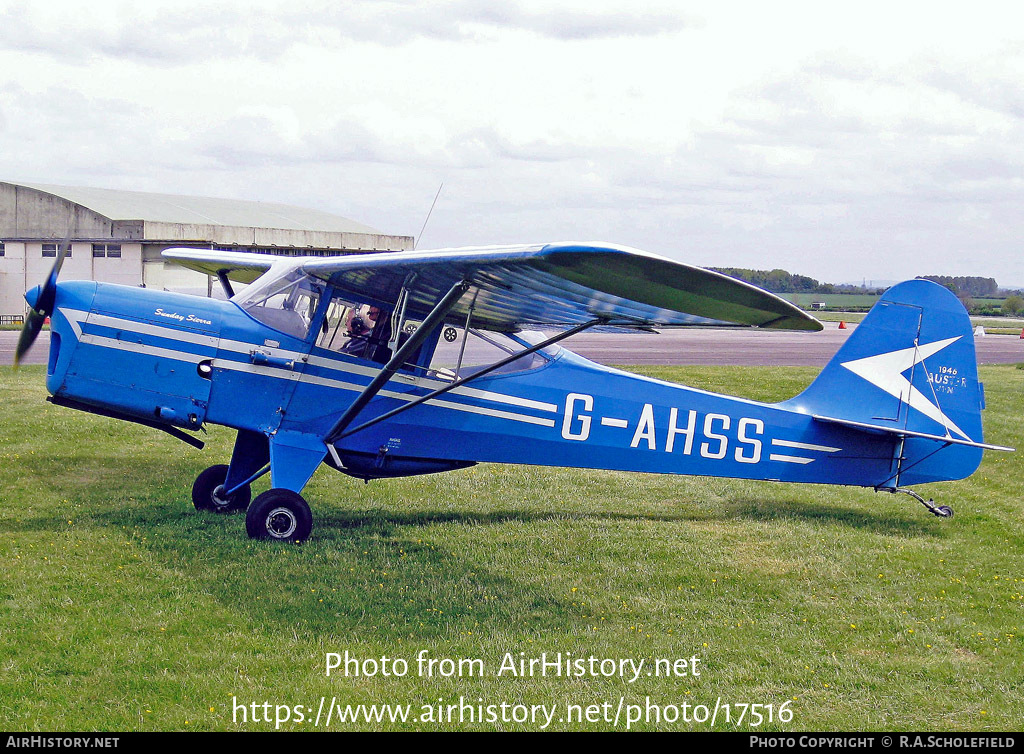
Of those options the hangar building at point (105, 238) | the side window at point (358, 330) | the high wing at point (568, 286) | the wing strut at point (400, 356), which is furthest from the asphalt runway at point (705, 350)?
the high wing at point (568, 286)

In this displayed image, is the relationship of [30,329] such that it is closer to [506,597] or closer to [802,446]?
[506,597]

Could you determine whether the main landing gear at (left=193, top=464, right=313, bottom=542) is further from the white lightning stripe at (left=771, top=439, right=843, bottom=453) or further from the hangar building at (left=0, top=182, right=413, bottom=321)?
the hangar building at (left=0, top=182, right=413, bottom=321)

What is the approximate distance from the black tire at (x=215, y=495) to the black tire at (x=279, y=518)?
4.08 feet

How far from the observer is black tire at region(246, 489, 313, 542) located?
7.54m

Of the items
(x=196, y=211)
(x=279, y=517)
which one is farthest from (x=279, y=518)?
(x=196, y=211)

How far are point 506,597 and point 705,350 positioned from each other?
27.3m

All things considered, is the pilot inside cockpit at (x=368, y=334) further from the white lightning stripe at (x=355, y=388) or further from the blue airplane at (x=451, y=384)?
the white lightning stripe at (x=355, y=388)

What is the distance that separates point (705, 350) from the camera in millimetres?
32844

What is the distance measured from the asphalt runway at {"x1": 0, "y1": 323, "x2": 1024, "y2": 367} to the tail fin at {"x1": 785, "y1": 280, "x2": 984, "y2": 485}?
16281mm

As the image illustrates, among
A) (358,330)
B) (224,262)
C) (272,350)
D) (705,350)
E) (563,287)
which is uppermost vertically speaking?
(563,287)

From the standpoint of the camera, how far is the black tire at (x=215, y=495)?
28.6 ft

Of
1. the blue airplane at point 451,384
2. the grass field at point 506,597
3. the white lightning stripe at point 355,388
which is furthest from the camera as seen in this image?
the white lightning stripe at point 355,388

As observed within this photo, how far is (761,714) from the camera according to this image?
4867 millimetres

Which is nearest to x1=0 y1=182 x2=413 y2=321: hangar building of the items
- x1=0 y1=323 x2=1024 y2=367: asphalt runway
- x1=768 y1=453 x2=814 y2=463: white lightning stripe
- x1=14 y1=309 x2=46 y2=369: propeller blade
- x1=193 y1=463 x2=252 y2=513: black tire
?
x1=0 y1=323 x2=1024 y2=367: asphalt runway
